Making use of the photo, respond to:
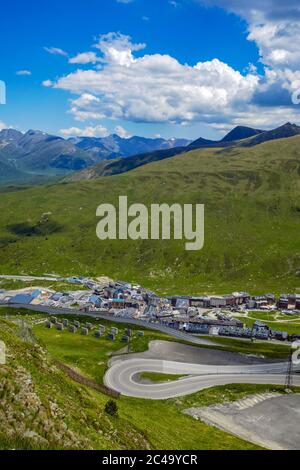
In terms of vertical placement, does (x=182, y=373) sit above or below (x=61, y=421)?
below

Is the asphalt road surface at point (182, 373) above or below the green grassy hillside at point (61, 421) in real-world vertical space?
below

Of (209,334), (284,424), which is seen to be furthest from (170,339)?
(284,424)

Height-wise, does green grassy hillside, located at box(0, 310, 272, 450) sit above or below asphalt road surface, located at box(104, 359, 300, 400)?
above

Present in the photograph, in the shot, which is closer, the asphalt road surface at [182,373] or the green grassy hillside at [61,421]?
the green grassy hillside at [61,421]

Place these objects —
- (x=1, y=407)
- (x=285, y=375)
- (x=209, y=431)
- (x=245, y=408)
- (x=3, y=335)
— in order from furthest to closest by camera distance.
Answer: (x=285, y=375) → (x=245, y=408) → (x=209, y=431) → (x=3, y=335) → (x=1, y=407)

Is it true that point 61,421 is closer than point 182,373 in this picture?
Yes

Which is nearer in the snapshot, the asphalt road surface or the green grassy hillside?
the green grassy hillside

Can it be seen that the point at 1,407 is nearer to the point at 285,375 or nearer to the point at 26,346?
the point at 26,346
